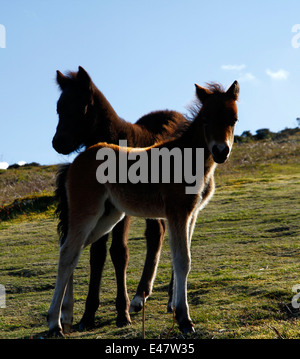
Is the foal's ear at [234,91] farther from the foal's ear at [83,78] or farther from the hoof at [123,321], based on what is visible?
the hoof at [123,321]

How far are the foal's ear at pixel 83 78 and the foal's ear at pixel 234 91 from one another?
2107 millimetres

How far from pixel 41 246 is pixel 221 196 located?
25.5 feet

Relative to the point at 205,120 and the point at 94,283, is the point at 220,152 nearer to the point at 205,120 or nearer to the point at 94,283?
the point at 205,120

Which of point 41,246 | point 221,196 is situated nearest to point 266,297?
point 41,246

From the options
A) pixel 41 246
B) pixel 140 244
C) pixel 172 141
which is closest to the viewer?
pixel 172 141

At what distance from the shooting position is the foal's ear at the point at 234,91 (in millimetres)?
5387

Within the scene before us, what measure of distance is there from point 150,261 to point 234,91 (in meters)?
2.82

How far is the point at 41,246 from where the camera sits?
12617 mm

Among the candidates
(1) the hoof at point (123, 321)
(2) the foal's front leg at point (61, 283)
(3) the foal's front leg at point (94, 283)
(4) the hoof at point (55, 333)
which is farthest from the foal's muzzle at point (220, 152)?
(4) the hoof at point (55, 333)

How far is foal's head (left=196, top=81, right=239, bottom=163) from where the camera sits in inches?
198

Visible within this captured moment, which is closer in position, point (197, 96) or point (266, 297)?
point (197, 96)

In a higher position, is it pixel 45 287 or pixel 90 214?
pixel 90 214
